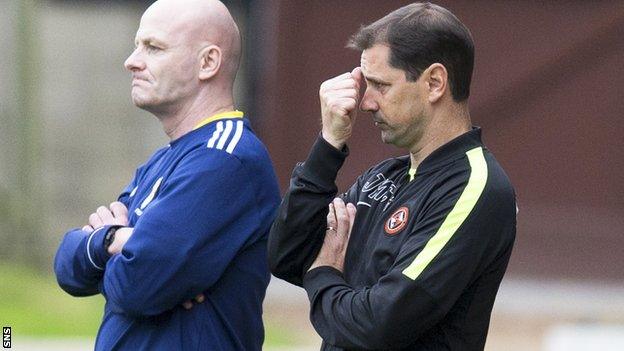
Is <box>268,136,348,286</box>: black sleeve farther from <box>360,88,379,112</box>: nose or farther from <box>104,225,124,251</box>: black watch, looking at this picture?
<box>104,225,124,251</box>: black watch

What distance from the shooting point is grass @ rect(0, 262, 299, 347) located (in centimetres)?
777

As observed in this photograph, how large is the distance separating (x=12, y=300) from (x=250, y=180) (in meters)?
5.59

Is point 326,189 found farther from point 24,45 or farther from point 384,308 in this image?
point 24,45

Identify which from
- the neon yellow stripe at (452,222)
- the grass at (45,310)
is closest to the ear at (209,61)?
the neon yellow stripe at (452,222)

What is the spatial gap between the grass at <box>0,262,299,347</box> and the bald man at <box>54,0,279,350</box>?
13.2 ft

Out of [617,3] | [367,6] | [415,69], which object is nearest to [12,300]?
[367,6]

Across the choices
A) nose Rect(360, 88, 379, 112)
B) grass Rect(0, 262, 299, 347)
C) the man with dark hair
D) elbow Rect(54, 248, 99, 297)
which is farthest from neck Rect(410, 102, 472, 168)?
grass Rect(0, 262, 299, 347)

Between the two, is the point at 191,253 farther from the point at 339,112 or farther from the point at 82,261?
the point at 339,112

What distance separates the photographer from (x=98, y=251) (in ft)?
11.1

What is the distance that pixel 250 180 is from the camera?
342cm

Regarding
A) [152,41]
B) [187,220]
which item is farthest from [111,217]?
[152,41]

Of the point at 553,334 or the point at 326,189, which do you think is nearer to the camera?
the point at 326,189

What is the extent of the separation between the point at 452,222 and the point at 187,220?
2.46 ft

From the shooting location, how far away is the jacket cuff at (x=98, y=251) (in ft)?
11.1
